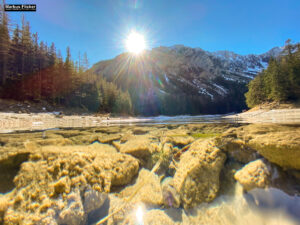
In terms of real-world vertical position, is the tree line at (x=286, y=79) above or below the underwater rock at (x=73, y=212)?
above

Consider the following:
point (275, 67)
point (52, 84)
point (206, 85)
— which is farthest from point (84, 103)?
point (206, 85)

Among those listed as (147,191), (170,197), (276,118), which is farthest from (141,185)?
(276,118)

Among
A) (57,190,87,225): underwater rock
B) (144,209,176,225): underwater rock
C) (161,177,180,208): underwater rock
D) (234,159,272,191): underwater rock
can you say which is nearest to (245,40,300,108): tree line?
(234,159,272,191): underwater rock

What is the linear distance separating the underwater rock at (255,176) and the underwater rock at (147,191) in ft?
2.63

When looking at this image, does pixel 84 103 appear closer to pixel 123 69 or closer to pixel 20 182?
pixel 20 182

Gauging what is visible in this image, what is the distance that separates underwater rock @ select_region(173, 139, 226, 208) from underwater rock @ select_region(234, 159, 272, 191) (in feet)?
0.65

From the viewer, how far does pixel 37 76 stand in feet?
68.0

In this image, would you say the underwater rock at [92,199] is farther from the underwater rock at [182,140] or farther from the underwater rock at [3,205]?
the underwater rock at [182,140]

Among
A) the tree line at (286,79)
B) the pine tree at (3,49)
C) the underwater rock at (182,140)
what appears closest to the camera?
the underwater rock at (182,140)

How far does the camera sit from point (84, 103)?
2548 centimetres

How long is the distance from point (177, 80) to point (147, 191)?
91694mm

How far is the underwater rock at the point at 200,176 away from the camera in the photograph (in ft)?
3.76

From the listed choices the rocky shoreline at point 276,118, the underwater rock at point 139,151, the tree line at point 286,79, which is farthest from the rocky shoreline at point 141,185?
the tree line at point 286,79

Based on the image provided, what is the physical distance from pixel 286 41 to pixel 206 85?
65.6m
